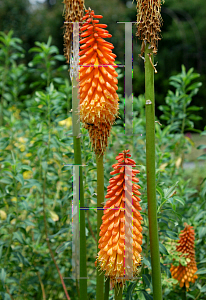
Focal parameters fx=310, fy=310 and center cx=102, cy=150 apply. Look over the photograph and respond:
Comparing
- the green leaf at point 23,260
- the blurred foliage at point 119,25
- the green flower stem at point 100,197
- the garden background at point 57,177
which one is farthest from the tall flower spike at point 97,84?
the blurred foliage at point 119,25

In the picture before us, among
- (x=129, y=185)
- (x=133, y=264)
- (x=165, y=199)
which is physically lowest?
(x=133, y=264)

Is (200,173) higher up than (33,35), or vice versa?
(33,35)

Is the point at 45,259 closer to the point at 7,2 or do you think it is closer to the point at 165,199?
the point at 165,199

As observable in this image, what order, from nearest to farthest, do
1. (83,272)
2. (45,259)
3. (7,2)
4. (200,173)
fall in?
1. (83,272)
2. (45,259)
3. (200,173)
4. (7,2)

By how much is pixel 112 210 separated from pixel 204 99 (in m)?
12.8

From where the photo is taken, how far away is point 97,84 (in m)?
1.57

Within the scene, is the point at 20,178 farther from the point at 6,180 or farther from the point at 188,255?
the point at 188,255

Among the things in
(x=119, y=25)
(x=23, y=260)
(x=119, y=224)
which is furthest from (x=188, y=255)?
(x=119, y=25)

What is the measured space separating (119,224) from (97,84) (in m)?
0.71

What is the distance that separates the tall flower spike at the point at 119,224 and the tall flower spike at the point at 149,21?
0.57 meters

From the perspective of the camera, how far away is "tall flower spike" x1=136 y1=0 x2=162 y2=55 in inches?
58.5

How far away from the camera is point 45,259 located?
3.06 metres

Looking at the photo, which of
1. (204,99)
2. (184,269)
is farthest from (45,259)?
(204,99)

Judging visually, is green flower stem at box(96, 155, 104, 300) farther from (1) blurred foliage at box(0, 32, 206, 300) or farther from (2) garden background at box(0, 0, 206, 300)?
(1) blurred foliage at box(0, 32, 206, 300)
